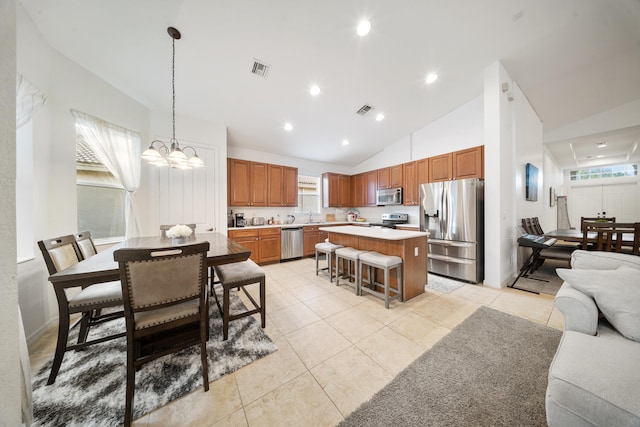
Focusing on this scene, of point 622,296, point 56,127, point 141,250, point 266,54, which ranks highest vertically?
point 266,54

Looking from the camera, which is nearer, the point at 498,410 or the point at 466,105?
the point at 498,410

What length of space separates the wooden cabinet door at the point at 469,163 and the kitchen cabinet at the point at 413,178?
577 millimetres

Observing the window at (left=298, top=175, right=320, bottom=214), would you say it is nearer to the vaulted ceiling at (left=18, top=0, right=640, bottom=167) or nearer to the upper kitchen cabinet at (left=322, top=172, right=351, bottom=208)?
the upper kitchen cabinet at (left=322, top=172, right=351, bottom=208)

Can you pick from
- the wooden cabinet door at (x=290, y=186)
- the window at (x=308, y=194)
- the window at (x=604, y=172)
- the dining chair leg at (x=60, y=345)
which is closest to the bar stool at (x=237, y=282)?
the dining chair leg at (x=60, y=345)

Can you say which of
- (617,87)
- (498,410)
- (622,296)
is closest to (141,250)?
(498,410)

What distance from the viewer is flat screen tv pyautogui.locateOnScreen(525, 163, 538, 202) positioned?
3770 mm

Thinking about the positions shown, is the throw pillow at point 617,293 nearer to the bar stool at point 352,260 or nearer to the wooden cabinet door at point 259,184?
the bar stool at point 352,260

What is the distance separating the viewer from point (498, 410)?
1.17m

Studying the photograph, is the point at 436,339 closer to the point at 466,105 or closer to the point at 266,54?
the point at 266,54

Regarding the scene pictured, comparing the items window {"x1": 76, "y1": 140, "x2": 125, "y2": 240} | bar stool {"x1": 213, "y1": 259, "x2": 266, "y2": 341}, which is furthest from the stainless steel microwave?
window {"x1": 76, "y1": 140, "x2": 125, "y2": 240}

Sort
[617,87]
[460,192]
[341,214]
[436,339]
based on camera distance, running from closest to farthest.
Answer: [436,339]
[460,192]
[617,87]
[341,214]

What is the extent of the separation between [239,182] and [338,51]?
2.97 m

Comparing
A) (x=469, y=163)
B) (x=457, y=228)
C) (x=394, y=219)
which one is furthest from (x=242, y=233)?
(x=469, y=163)

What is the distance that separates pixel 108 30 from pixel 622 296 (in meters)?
4.58
